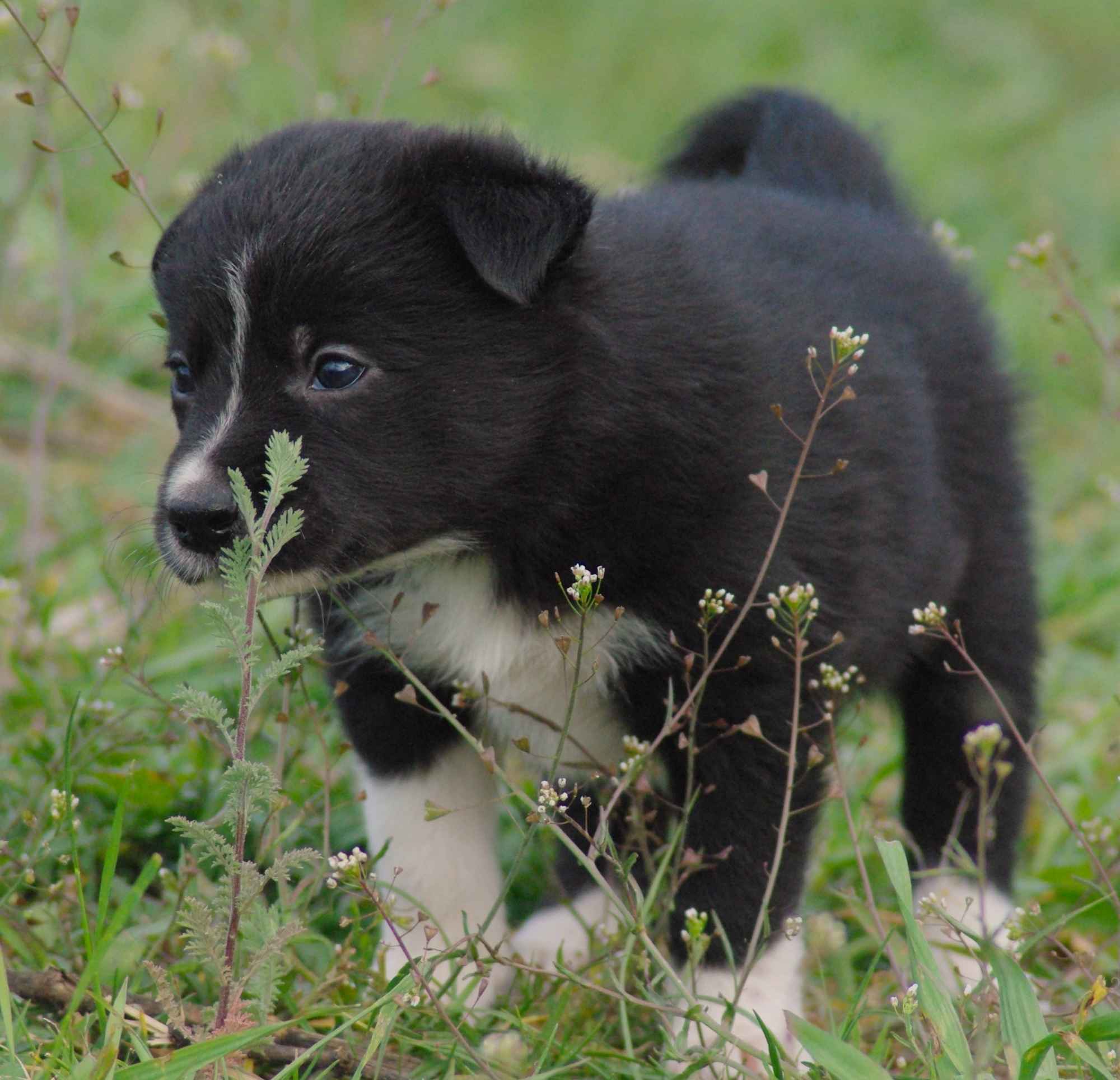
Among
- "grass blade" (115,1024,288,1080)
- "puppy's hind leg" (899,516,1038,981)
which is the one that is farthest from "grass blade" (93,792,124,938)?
"puppy's hind leg" (899,516,1038,981)

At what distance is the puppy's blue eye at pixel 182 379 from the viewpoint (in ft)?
8.46

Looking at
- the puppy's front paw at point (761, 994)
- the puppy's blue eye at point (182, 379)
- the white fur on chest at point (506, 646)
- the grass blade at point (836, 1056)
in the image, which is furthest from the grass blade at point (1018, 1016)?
the puppy's blue eye at point (182, 379)

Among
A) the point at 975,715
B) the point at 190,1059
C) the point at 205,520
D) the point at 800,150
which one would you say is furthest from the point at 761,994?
the point at 800,150

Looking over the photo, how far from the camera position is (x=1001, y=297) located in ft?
21.7

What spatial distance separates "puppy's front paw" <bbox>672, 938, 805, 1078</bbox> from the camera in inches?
103

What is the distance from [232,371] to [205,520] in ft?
0.79

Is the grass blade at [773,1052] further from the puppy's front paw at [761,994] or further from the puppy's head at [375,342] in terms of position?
the puppy's head at [375,342]

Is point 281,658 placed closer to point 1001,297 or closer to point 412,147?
point 412,147

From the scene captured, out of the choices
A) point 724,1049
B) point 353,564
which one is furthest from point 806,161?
point 724,1049

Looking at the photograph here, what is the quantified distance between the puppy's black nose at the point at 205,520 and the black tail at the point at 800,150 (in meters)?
1.70

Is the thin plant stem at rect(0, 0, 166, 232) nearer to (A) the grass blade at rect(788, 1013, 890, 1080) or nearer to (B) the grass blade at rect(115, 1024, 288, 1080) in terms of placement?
(B) the grass blade at rect(115, 1024, 288, 1080)

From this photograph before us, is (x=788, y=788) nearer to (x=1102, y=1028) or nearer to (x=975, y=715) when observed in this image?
(x=1102, y=1028)

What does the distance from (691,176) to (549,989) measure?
2029 millimetres

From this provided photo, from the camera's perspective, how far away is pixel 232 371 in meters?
2.43
